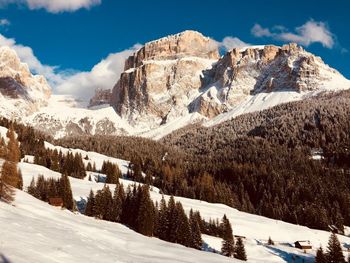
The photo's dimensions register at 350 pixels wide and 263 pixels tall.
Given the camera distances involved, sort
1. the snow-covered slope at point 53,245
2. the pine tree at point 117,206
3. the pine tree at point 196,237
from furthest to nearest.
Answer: the pine tree at point 117,206, the pine tree at point 196,237, the snow-covered slope at point 53,245

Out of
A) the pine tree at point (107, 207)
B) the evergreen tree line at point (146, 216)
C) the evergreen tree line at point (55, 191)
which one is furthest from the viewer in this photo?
the evergreen tree line at point (55, 191)

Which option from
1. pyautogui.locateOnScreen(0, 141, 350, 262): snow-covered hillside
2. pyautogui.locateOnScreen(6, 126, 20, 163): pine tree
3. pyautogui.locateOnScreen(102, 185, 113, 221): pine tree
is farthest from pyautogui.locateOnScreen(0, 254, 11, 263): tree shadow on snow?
pyautogui.locateOnScreen(102, 185, 113, 221): pine tree

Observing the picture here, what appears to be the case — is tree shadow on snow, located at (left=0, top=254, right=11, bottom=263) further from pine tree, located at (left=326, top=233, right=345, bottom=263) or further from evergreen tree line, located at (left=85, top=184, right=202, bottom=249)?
pine tree, located at (left=326, top=233, right=345, bottom=263)

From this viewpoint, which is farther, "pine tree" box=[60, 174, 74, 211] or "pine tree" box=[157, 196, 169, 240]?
"pine tree" box=[60, 174, 74, 211]

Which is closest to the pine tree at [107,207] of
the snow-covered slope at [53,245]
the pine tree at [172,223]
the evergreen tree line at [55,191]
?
the evergreen tree line at [55,191]

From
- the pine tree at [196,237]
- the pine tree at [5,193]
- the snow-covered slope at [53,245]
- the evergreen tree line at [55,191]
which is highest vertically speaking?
the evergreen tree line at [55,191]

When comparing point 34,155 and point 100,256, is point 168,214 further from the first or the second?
point 34,155

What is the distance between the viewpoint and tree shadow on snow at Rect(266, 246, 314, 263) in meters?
85.1

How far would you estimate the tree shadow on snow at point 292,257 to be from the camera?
8505 cm

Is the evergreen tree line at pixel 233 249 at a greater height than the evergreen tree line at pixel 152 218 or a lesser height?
lesser

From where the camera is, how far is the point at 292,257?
8694cm

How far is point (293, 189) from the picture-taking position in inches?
6978

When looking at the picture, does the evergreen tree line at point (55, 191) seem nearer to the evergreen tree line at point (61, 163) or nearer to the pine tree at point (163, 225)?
the pine tree at point (163, 225)

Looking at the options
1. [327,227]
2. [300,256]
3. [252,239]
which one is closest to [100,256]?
[300,256]
